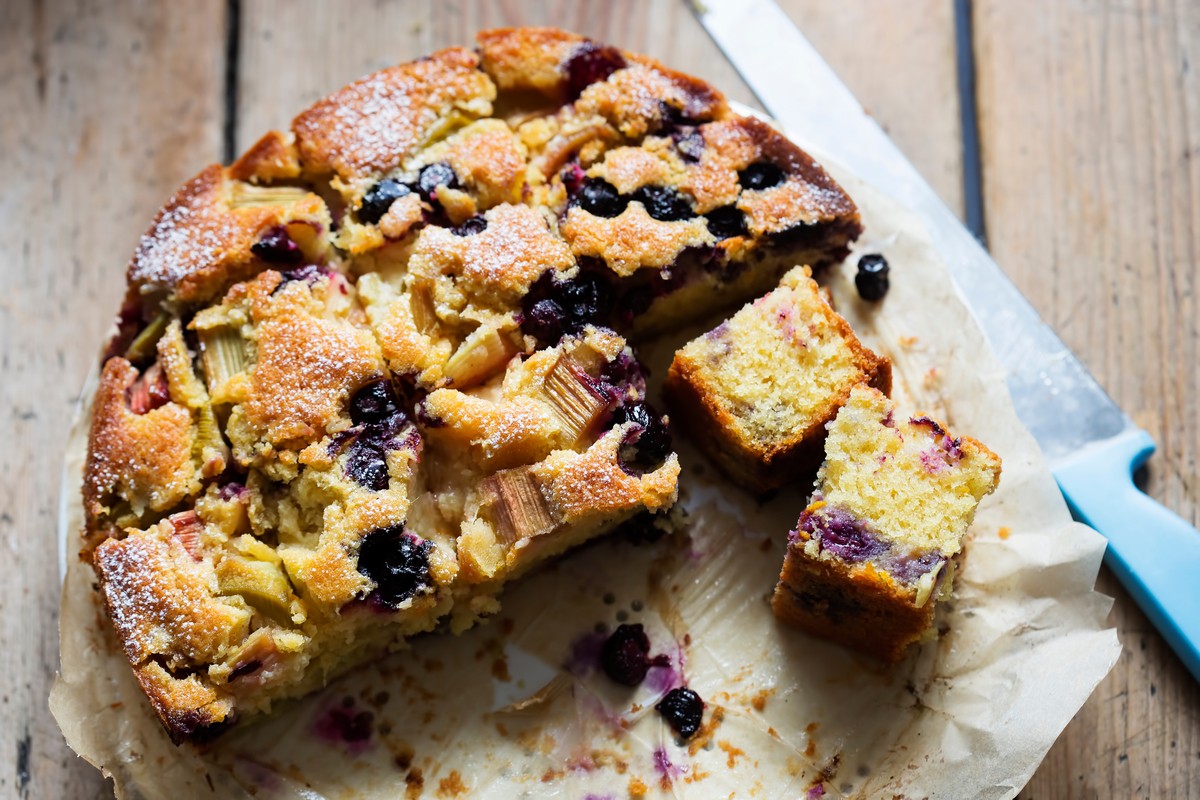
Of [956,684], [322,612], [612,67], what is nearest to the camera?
[322,612]

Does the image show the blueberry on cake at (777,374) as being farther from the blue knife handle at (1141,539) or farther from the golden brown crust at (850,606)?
the blue knife handle at (1141,539)

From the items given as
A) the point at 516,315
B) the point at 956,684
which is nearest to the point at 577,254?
the point at 516,315

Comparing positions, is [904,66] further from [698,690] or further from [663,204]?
[698,690]

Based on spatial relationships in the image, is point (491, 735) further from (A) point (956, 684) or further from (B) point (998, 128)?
(B) point (998, 128)

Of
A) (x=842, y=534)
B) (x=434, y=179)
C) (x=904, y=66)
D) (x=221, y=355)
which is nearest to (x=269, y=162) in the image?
(x=434, y=179)

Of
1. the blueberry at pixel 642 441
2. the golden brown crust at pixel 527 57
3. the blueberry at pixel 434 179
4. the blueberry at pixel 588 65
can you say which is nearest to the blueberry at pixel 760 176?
the blueberry at pixel 588 65

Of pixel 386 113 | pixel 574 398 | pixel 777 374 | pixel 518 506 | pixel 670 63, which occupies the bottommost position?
pixel 518 506
